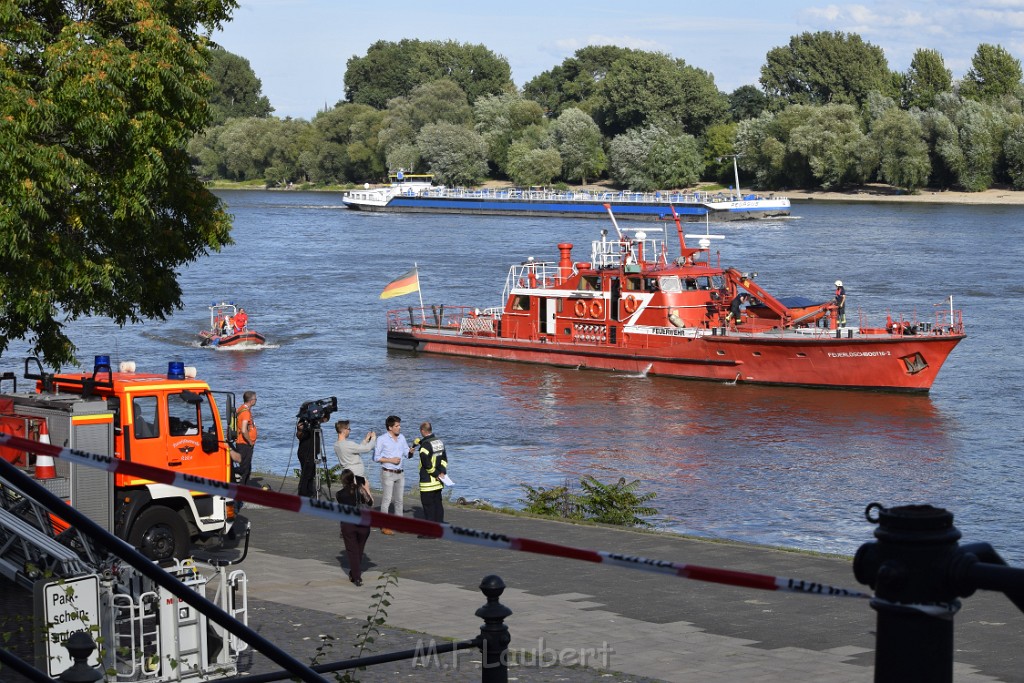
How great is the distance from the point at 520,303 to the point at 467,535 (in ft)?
154

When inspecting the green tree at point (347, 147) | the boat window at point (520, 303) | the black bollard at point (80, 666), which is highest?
the green tree at point (347, 147)

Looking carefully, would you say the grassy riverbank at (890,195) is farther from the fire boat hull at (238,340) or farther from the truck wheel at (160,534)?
the truck wheel at (160,534)

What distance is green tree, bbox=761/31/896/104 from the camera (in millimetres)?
161375

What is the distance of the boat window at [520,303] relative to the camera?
50219 millimetres

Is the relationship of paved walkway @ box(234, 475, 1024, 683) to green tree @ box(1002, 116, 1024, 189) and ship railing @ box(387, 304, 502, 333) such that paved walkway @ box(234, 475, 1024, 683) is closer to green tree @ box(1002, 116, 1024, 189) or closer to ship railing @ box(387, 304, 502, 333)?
ship railing @ box(387, 304, 502, 333)

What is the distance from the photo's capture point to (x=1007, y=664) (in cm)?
1094

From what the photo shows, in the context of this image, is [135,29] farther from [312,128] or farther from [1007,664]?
[312,128]

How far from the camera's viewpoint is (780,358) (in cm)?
4359

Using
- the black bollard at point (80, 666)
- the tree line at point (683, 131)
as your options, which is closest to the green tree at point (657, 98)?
the tree line at point (683, 131)

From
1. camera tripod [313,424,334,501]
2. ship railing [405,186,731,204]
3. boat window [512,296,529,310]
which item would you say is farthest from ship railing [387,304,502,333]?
ship railing [405,186,731,204]

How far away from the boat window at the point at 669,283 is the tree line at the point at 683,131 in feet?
264

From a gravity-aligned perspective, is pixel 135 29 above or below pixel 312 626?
above

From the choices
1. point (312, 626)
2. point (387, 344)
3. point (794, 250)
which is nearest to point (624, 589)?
point (312, 626)

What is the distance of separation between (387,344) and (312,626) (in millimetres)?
41346
